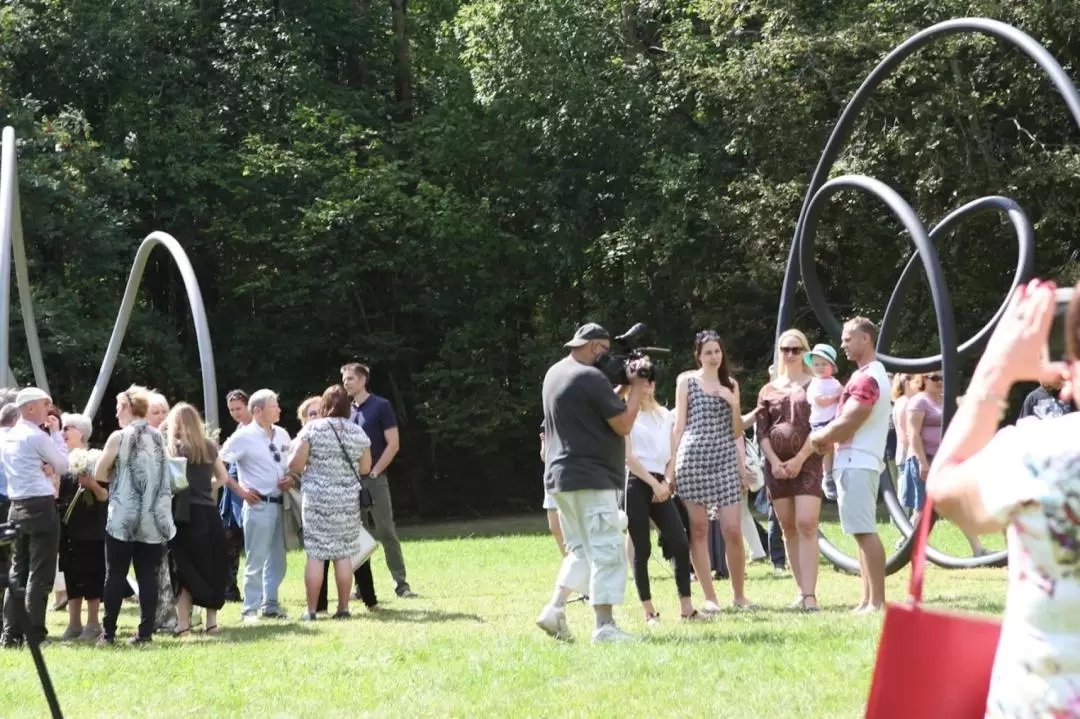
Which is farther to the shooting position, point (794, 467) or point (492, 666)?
point (794, 467)

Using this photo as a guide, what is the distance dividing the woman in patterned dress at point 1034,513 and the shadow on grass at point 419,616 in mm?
8077

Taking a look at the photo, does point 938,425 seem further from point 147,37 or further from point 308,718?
point 147,37

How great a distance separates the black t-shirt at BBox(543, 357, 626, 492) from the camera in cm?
851

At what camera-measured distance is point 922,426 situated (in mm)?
12586

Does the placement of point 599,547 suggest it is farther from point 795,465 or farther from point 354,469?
point 354,469

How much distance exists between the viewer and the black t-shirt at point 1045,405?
420 inches

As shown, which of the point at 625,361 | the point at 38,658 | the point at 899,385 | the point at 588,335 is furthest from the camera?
the point at 899,385

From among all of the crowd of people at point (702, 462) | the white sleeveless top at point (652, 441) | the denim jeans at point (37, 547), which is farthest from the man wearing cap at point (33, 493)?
the white sleeveless top at point (652, 441)

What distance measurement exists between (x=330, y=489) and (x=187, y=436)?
1149mm

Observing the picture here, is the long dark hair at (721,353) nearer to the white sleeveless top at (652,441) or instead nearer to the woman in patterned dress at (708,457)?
the woman in patterned dress at (708,457)

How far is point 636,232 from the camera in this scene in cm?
2814

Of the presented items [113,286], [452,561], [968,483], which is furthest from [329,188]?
[968,483]

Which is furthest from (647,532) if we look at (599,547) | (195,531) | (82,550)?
(82,550)

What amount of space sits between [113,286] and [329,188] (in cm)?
464
